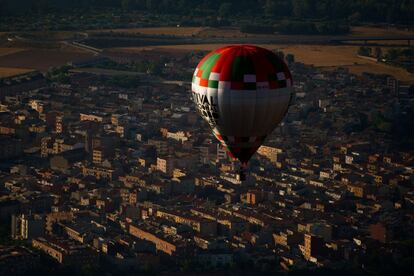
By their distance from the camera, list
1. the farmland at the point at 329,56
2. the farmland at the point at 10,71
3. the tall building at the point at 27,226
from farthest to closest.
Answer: the farmland at the point at 329,56 < the farmland at the point at 10,71 < the tall building at the point at 27,226

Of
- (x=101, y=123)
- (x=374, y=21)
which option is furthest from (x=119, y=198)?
(x=374, y=21)

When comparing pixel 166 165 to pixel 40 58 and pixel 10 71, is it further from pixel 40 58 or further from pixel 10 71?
pixel 40 58

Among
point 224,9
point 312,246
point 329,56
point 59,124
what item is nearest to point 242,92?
point 312,246

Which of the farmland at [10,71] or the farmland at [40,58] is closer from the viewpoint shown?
the farmland at [10,71]

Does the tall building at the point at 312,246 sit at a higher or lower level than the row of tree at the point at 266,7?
higher

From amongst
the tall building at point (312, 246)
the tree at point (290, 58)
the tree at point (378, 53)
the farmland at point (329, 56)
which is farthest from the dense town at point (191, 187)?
the tree at point (378, 53)

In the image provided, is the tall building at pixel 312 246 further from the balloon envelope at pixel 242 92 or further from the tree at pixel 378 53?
the tree at pixel 378 53
